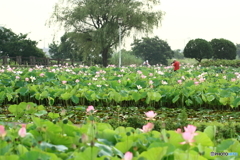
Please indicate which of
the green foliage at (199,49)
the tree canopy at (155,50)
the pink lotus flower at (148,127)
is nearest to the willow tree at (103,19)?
the green foliage at (199,49)

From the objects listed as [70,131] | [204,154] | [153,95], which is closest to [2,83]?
[153,95]

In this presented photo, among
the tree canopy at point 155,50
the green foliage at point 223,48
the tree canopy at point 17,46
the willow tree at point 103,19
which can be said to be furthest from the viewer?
the tree canopy at point 155,50

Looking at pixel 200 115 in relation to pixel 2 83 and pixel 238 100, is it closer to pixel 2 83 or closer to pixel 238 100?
pixel 238 100

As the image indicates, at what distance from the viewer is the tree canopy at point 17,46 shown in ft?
114

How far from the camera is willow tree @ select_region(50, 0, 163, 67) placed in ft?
86.2

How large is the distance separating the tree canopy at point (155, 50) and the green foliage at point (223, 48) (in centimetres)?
738

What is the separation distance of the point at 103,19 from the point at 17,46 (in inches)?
445

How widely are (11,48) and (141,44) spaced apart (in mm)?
16489

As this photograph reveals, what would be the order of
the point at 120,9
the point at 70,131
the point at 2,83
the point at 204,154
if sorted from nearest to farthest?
1. the point at 204,154
2. the point at 70,131
3. the point at 2,83
4. the point at 120,9

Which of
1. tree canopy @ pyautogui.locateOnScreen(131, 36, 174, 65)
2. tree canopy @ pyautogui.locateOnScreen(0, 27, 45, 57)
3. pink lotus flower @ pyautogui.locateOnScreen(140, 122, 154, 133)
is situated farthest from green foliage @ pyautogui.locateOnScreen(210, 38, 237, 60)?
pink lotus flower @ pyautogui.locateOnScreen(140, 122, 154, 133)

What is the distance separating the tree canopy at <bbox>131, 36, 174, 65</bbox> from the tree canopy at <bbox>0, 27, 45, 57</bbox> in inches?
534

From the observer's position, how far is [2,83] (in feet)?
25.9

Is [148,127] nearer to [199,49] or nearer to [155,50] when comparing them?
[199,49]

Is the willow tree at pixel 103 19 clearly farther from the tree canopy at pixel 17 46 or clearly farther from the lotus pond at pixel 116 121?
the lotus pond at pixel 116 121
